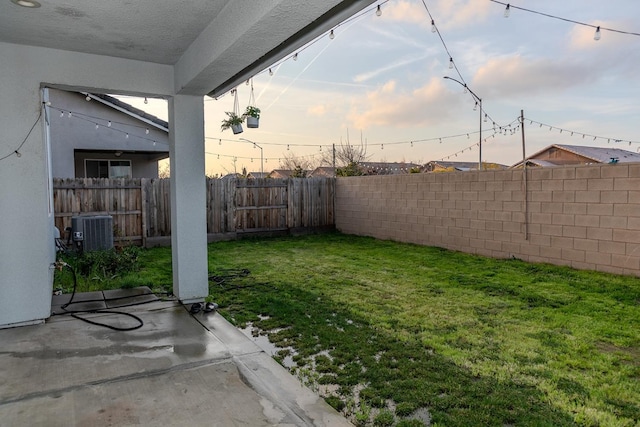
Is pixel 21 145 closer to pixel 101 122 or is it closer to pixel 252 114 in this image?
pixel 252 114

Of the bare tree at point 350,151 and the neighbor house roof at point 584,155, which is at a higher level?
the bare tree at point 350,151

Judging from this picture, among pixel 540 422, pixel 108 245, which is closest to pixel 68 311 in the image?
pixel 108 245

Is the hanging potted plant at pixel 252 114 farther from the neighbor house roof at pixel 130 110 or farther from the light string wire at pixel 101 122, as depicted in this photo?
the light string wire at pixel 101 122

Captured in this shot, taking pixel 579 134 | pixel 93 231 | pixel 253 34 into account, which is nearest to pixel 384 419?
pixel 253 34

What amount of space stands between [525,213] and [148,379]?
20.4 ft

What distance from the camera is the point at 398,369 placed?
2.97 meters

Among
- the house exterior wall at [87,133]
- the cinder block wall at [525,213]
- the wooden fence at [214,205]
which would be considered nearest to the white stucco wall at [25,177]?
the wooden fence at [214,205]

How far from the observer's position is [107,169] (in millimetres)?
12766

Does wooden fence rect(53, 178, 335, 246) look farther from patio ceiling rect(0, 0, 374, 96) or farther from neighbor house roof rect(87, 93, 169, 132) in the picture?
patio ceiling rect(0, 0, 374, 96)

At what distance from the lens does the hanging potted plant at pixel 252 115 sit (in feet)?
22.0

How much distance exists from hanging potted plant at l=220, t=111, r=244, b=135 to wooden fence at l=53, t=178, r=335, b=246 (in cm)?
327

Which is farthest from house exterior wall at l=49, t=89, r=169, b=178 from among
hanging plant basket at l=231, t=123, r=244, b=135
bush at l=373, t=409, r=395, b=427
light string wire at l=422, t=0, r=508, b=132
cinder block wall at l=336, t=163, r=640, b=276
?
bush at l=373, t=409, r=395, b=427

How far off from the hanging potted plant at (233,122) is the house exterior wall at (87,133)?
6.27 meters

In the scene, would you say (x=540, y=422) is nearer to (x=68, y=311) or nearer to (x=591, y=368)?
(x=591, y=368)
